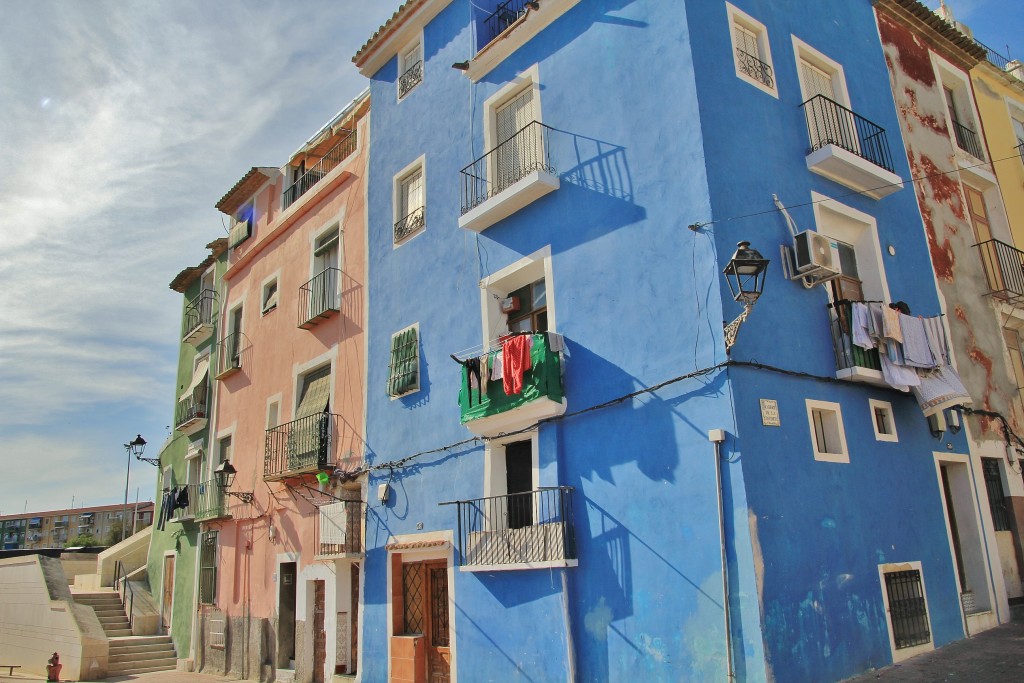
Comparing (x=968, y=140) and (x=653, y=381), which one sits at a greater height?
(x=968, y=140)

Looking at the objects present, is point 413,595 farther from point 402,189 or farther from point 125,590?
point 125,590

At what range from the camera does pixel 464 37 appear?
1448 centimetres

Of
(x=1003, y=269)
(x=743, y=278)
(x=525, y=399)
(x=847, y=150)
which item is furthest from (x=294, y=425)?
(x=1003, y=269)

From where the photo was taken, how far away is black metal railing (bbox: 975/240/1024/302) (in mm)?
14523

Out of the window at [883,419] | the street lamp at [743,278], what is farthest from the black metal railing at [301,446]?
the window at [883,419]

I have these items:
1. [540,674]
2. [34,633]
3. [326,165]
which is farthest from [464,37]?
[34,633]

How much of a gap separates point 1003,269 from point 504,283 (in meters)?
9.59

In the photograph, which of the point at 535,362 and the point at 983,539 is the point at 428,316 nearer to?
the point at 535,362

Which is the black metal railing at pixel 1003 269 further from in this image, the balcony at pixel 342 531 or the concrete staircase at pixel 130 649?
the concrete staircase at pixel 130 649

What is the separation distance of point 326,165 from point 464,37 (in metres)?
6.44

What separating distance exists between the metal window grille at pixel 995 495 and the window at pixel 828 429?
4.01m

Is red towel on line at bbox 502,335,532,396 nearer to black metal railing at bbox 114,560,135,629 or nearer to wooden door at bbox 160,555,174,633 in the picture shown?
wooden door at bbox 160,555,174,633

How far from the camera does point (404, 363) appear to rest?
14289 mm

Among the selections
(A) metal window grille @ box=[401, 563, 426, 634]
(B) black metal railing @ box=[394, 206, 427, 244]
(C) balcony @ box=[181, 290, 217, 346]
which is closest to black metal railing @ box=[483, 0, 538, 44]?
(B) black metal railing @ box=[394, 206, 427, 244]
